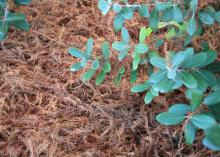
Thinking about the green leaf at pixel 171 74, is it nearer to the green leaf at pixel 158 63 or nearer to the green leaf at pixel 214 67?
the green leaf at pixel 158 63

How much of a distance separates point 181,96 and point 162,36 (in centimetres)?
38

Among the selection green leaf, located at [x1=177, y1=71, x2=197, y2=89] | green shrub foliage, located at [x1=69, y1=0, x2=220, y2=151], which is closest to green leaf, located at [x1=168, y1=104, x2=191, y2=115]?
green shrub foliage, located at [x1=69, y1=0, x2=220, y2=151]

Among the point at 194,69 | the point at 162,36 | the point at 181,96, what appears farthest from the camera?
the point at 162,36

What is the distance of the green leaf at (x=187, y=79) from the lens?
119 cm

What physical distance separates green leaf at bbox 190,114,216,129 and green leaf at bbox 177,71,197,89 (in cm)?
11

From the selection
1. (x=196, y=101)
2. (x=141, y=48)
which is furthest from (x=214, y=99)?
(x=141, y=48)

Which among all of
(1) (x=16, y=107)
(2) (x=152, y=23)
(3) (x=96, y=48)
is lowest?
(1) (x=16, y=107)

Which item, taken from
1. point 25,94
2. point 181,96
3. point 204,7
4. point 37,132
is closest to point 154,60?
point 204,7

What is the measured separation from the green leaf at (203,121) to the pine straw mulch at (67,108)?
1.41ft

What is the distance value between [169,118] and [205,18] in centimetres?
48

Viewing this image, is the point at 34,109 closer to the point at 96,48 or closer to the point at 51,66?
the point at 51,66

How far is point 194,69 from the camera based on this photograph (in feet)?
4.34

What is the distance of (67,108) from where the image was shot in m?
1.78

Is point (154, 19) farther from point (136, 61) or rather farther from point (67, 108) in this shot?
point (67, 108)
